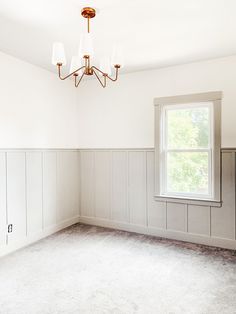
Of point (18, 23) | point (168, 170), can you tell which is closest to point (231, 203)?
point (168, 170)

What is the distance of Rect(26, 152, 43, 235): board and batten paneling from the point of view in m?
3.55

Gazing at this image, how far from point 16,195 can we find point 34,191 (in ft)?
1.07

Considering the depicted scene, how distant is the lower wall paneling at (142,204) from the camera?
132 inches

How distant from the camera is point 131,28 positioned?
8.43 feet

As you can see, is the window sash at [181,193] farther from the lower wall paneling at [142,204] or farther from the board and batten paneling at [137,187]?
the board and batten paneling at [137,187]

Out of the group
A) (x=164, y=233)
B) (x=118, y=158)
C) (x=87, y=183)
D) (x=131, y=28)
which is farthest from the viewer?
(x=87, y=183)

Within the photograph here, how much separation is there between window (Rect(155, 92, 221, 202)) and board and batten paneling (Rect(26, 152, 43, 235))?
1.81 metres

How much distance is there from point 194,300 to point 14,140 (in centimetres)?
283

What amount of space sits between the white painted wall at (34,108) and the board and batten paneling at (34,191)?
22 cm

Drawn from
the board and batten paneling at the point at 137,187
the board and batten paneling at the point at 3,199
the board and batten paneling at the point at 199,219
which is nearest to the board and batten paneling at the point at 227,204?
the board and batten paneling at the point at 199,219

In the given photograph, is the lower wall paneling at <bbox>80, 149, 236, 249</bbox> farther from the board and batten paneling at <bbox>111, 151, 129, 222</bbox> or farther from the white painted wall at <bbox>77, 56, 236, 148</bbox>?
the white painted wall at <bbox>77, 56, 236, 148</bbox>

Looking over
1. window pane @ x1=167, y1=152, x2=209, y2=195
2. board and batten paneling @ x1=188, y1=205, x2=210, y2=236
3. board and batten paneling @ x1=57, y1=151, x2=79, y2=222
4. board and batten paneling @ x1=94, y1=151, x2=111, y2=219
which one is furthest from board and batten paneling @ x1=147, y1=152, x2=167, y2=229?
board and batten paneling @ x1=57, y1=151, x2=79, y2=222

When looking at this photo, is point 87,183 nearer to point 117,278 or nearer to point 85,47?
point 117,278

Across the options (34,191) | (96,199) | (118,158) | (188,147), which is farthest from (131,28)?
(96,199)
